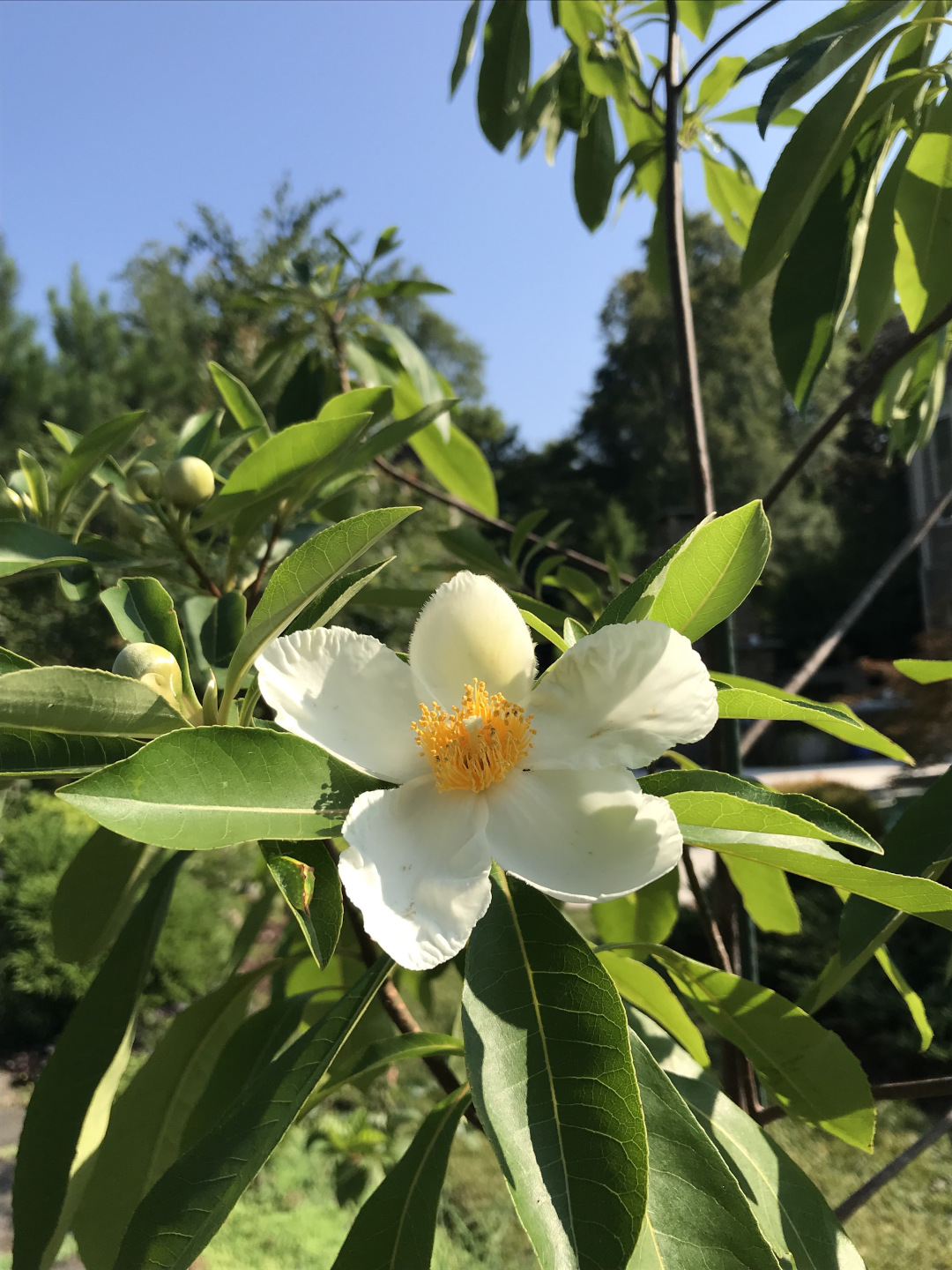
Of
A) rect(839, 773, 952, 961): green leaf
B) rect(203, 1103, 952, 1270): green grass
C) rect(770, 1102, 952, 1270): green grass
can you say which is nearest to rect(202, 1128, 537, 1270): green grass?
rect(203, 1103, 952, 1270): green grass

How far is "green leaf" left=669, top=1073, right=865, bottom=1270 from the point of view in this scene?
2.18 ft

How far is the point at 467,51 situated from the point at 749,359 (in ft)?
65.4

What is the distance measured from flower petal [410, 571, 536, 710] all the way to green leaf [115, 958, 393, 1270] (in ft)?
0.65

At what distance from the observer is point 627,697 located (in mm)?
525

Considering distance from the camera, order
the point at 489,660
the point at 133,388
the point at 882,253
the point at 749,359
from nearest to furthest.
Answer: the point at 489,660 → the point at 882,253 → the point at 133,388 → the point at 749,359

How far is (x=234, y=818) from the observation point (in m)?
0.47

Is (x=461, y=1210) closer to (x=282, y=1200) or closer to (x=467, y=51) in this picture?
(x=282, y=1200)

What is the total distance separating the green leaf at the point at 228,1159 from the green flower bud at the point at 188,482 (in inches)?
22.3

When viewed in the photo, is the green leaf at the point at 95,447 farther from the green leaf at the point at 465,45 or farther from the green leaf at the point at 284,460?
the green leaf at the point at 465,45

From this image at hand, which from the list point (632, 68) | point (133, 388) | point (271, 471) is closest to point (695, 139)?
point (632, 68)

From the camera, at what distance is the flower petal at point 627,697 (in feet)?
1.62

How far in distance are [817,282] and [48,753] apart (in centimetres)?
89

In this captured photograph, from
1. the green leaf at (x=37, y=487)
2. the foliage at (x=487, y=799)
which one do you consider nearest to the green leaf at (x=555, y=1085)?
the foliage at (x=487, y=799)

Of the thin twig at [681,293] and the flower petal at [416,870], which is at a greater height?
the thin twig at [681,293]
